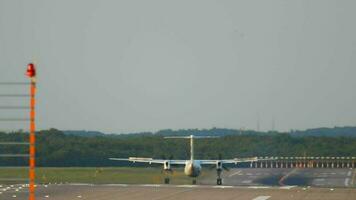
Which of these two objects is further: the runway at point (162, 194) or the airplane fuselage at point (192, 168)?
the airplane fuselage at point (192, 168)

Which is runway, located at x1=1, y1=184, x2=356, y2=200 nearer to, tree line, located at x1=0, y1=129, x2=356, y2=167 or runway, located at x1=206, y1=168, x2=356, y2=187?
runway, located at x1=206, y1=168, x2=356, y2=187

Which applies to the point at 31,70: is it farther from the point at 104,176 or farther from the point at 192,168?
the point at 104,176

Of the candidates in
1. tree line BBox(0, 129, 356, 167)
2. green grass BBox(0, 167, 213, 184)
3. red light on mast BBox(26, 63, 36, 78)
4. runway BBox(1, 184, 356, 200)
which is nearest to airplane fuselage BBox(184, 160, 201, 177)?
green grass BBox(0, 167, 213, 184)

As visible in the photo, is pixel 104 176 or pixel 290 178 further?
pixel 104 176

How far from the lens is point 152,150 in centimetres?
13300

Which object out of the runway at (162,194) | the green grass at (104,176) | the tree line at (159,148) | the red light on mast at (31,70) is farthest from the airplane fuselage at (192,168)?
the red light on mast at (31,70)

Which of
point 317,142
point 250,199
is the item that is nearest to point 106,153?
point 317,142

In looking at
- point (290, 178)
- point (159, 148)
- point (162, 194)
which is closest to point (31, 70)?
point (162, 194)

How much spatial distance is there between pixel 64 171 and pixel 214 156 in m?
38.0

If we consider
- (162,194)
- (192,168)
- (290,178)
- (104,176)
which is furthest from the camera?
(104,176)

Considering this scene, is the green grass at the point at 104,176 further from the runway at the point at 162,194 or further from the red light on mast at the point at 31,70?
the red light on mast at the point at 31,70

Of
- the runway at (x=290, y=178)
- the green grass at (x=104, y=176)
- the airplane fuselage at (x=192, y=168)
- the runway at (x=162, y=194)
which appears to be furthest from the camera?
the green grass at (x=104, y=176)

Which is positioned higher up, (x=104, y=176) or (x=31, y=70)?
(x=31, y=70)

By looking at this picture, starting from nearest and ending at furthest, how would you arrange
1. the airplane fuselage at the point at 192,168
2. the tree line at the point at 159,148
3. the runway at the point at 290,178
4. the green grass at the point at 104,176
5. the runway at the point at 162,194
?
1. the runway at the point at 162,194
2. the airplane fuselage at the point at 192,168
3. the runway at the point at 290,178
4. the green grass at the point at 104,176
5. the tree line at the point at 159,148
